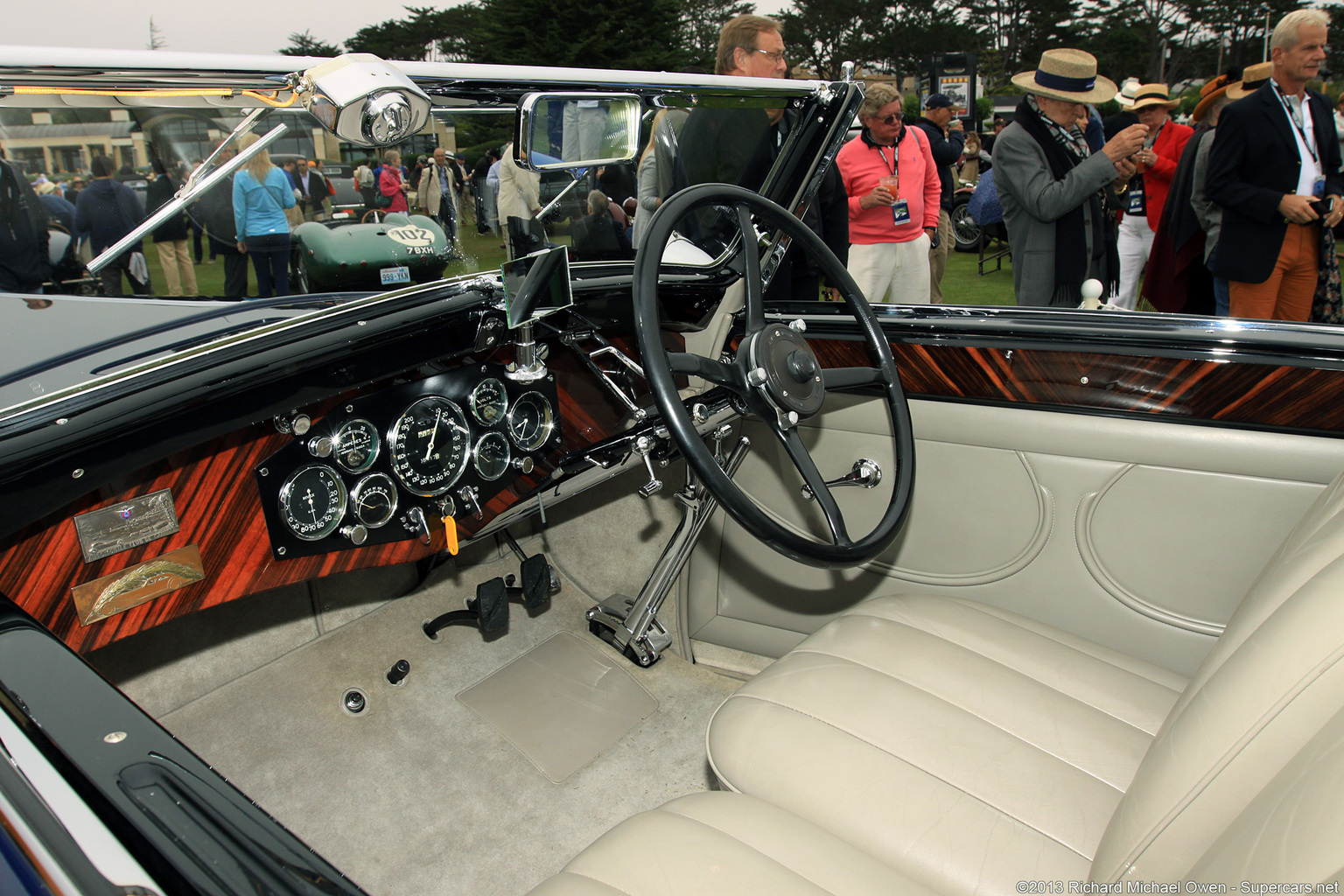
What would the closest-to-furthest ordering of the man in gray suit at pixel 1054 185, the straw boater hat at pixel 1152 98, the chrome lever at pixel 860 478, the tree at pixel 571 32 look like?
the chrome lever at pixel 860 478 < the man in gray suit at pixel 1054 185 < the straw boater hat at pixel 1152 98 < the tree at pixel 571 32

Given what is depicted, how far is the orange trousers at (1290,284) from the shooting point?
3404mm

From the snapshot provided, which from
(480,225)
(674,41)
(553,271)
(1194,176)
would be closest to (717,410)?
(553,271)

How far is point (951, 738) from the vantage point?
4.02 feet

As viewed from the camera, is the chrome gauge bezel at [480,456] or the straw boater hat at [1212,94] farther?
the straw boater hat at [1212,94]

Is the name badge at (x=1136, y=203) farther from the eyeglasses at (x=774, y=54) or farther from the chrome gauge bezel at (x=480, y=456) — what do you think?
the chrome gauge bezel at (x=480, y=456)

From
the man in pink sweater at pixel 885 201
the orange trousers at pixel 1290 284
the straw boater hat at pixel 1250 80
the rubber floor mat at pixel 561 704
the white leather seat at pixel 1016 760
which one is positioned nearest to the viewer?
the white leather seat at pixel 1016 760

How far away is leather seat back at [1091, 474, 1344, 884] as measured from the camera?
2.02ft

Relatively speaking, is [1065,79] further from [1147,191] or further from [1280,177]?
[1147,191]

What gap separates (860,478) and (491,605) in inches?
36.2

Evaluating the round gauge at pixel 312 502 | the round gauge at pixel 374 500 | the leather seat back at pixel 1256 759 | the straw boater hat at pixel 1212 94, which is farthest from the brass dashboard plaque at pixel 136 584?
the straw boater hat at pixel 1212 94

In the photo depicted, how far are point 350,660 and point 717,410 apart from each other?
1.18 metres

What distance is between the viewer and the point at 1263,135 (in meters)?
3.35

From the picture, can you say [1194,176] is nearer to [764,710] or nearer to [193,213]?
[764,710]

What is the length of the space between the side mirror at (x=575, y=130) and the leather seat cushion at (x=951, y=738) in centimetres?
94
